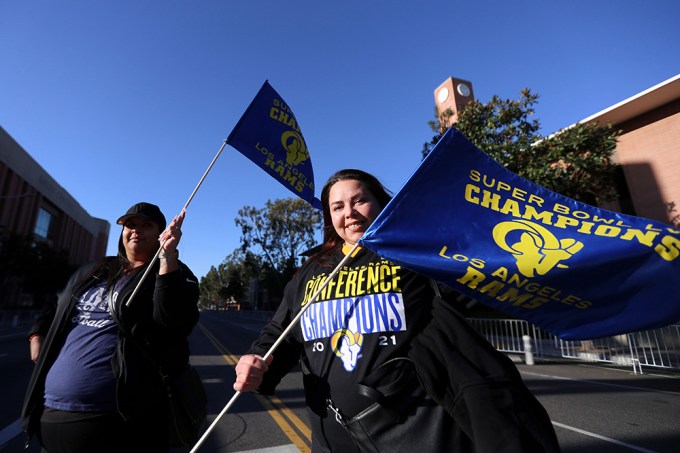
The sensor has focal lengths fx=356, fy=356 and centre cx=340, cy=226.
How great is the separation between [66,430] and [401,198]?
7.19 feet

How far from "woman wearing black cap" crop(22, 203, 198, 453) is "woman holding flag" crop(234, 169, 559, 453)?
0.67m

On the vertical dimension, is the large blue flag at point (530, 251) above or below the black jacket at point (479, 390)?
above

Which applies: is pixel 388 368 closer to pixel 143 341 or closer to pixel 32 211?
pixel 143 341

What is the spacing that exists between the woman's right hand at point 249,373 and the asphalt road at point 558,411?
569mm

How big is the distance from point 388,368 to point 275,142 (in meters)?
3.60

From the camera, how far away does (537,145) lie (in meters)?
13.9

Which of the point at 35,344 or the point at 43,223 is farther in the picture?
the point at 43,223

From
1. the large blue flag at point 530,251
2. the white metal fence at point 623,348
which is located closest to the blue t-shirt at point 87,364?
the large blue flag at point 530,251

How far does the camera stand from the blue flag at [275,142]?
164 inches

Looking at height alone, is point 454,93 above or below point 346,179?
above

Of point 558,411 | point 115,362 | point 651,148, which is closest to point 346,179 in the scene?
point 115,362

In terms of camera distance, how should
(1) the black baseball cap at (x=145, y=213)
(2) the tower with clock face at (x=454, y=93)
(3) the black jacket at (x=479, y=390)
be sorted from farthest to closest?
(2) the tower with clock face at (x=454, y=93), (1) the black baseball cap at (x=145, y=213), (3) the black jacket at (x=479, y=390)

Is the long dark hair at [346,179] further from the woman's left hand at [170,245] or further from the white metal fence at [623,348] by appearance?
the white metal fence at [623,348]

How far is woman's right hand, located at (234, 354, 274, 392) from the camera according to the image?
1.59 metres
